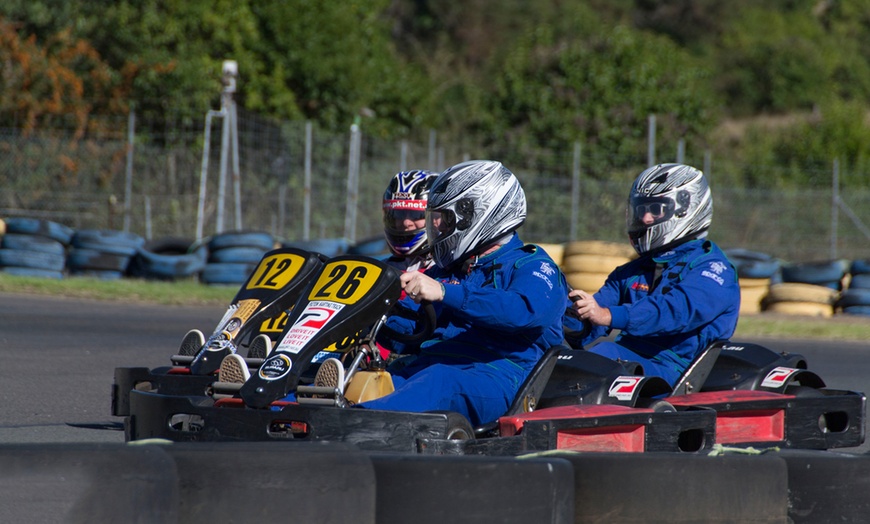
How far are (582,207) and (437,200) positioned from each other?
34.0ft

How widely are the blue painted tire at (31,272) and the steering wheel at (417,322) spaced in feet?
26.9

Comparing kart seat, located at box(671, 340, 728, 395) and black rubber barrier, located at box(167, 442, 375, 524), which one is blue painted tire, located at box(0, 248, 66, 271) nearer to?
kart seat, located at box(671, 340, 728, 395)

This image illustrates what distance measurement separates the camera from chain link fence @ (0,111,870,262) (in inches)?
543

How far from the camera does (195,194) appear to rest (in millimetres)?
13844

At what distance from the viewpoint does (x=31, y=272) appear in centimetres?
1193

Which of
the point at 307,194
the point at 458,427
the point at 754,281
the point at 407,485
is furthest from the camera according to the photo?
the point at 307,194

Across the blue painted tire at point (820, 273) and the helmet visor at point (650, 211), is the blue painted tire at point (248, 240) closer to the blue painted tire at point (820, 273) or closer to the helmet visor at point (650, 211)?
the blue painted tire at point (820, 273)

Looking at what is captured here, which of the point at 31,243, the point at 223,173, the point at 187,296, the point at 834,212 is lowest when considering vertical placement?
the point at 187,296

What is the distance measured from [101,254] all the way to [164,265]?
0.65m

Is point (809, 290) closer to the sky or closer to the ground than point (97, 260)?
closer to the ground

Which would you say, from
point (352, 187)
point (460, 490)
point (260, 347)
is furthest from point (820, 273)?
point (460, 490)

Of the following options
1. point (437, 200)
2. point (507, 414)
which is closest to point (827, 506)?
point (507, 414)

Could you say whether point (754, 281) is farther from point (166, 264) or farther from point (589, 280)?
point (166, 264)

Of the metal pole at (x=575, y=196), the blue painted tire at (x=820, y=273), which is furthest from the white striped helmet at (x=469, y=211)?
the metal pole at (x=575, y=196)
